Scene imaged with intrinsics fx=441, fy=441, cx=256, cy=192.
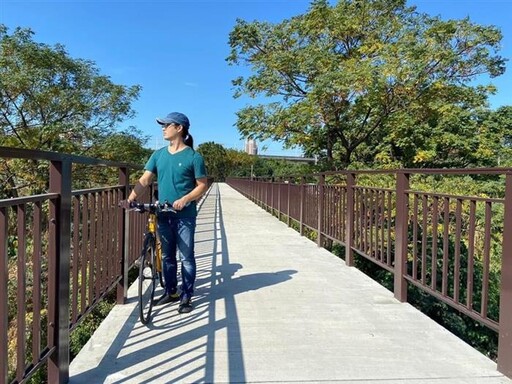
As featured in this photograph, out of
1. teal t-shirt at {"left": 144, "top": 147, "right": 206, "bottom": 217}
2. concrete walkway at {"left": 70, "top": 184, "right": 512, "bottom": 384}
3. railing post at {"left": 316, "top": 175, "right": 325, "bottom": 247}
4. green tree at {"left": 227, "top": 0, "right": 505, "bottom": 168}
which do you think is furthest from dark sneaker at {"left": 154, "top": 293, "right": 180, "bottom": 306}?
green tree at {"left": 227, "top": 0, "right": 505, "bottom": 168}

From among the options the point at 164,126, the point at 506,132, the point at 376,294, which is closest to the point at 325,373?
the point at 376,294

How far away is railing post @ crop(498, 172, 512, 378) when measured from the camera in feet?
7.62

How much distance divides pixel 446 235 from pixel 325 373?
1464mm

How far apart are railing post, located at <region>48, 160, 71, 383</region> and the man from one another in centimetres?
112

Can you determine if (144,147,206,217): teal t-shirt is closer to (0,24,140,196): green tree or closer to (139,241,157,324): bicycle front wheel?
(139,241,157,324): bicycle front wheel

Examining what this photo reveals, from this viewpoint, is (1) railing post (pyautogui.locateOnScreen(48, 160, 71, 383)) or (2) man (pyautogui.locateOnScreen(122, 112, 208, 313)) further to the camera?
(2) man (pyautogui.locateOnScreen(122, 112, 208, 313))

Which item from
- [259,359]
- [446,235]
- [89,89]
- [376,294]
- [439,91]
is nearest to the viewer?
[259,359]

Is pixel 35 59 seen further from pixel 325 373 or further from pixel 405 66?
pixel 325 373

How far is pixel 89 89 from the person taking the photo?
723 inches

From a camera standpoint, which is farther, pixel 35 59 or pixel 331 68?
pixel 35 59

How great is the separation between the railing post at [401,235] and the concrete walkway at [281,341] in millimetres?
148

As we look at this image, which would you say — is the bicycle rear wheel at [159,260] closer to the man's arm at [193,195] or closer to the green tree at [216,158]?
the man's arm at [193,195]

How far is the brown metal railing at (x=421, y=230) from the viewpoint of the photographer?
246cm

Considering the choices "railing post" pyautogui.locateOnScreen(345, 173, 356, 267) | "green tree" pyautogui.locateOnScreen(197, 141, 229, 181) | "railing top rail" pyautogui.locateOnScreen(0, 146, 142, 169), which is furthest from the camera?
"green tree" pyautogui.locateOnScreen(197, 141, 229, 181)
